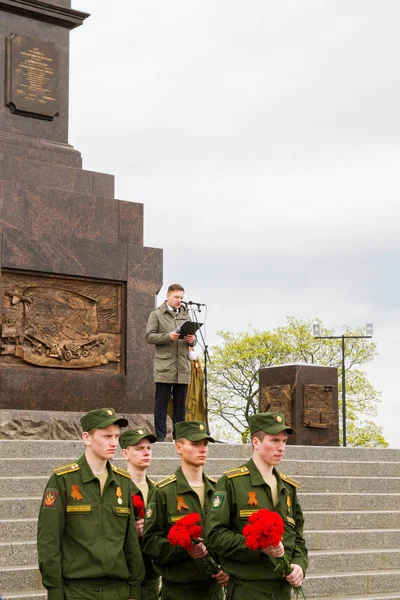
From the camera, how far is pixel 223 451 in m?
11.9

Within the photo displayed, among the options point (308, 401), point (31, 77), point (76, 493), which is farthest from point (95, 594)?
point (308, 401)

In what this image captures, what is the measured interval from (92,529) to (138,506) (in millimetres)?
672

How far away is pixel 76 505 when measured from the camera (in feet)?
20.1

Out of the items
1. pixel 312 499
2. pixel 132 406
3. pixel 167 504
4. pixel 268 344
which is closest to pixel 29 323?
pixel 132 406

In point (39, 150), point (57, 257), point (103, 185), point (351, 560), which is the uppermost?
point (39, 150)

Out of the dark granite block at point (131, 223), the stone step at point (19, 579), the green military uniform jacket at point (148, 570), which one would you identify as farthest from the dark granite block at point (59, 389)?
the green military uniform jacket at point (148, 570)

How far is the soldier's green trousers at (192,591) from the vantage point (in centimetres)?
660

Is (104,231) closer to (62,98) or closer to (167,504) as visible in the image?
(62,98)

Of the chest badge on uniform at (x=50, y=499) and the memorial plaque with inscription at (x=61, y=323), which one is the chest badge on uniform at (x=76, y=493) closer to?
the chest badge on uniform at (x=50, y=499)

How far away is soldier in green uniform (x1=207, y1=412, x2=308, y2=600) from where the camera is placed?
243 inches

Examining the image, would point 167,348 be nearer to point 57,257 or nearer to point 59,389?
point 59,389

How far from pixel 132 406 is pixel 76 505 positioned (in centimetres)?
822

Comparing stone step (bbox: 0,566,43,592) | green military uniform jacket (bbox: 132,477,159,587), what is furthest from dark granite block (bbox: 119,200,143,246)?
green military uniform jacket (bbox: 132,477,159,587)

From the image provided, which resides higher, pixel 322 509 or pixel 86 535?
pixel 86 535
